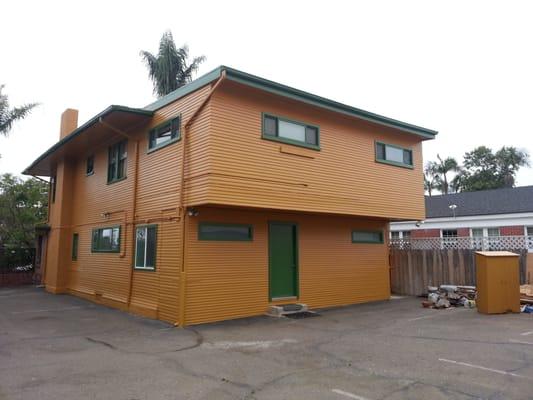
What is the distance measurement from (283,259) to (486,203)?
2018 cm

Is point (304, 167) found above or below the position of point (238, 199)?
above

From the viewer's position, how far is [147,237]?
1228 centimetres

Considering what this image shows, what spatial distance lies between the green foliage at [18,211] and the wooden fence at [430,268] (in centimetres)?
2125

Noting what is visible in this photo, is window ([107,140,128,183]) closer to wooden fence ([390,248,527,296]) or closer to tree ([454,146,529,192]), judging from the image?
wooden fence ([390,248,527,296])

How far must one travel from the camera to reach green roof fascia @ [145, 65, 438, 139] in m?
10.1

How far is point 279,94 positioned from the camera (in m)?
11.1

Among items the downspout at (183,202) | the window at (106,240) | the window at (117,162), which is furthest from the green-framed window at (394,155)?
the window at (106,240)

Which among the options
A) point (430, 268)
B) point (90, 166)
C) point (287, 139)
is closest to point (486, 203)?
point (430, 268)

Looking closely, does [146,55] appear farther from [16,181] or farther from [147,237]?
[147,237]

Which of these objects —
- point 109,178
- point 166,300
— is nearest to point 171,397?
point 166,300

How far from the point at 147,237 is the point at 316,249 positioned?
197 inches

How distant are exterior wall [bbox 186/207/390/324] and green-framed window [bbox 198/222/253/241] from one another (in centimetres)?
11

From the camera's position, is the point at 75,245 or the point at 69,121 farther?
the point at 69,121

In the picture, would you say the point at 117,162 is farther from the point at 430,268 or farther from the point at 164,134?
the point at 430,268
